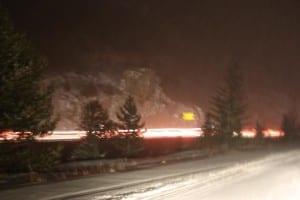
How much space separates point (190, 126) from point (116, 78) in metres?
17.4

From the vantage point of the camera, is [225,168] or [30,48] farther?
[225,168]

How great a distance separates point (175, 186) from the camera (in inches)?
736

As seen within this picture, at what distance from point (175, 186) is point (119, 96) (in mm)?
66987

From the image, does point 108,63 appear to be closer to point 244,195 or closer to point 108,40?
point 108,40

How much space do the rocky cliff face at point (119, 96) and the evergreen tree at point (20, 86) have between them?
162 ft

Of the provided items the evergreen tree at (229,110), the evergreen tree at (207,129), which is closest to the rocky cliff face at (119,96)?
the evergreen tree at (229,110)

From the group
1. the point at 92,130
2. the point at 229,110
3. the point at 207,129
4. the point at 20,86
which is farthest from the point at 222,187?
the point at 229,110

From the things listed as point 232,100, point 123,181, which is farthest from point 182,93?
point 123,181

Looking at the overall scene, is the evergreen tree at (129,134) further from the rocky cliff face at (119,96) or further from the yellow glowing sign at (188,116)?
the yellow glowing sign at (188,116)

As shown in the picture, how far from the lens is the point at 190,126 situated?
3674 inches

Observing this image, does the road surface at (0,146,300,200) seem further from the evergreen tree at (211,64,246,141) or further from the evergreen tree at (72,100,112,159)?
the evergreen tree at (211,64,246,141)

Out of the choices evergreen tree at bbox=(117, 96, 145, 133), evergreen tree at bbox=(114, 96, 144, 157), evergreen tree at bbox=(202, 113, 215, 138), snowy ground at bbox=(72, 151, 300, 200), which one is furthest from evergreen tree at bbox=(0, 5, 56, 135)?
evergreen tree at bbox=(202, 113, 215, 138)

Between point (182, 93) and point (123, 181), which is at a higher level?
point (182, 93)

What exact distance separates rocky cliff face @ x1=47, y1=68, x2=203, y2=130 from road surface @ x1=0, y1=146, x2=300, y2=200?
51.2 metres
